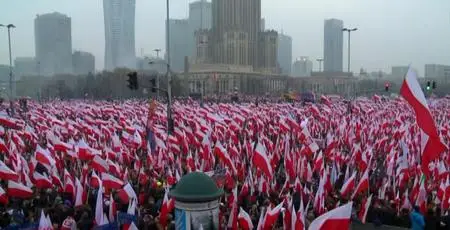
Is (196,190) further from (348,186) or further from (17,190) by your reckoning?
(17,190)

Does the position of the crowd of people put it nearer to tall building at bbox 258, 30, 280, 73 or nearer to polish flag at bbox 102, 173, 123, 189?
polish flag at bbox 102, 173, 123, 189

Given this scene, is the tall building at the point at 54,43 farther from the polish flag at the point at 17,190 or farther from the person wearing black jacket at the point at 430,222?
the person wearing black jacket at the point at 430,222

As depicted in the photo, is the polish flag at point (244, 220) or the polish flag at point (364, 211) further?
the polish flag at point (364, 211)

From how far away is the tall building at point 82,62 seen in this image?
18700cm

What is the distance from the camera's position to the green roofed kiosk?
6086 millimetres

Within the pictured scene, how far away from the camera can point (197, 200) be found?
19.9 feet

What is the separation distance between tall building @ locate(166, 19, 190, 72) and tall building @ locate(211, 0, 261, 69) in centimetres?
4385

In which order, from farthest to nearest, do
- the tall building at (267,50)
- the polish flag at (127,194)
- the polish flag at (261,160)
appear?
the tall building at (267,50) < the polish flag at (261,160) < the polish flag at (127,194)

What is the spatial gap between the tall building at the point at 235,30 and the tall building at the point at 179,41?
43.8 meters

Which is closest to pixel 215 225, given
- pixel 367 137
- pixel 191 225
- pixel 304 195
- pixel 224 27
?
pixel 191 225

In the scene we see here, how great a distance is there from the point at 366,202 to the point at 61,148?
8.58 metres

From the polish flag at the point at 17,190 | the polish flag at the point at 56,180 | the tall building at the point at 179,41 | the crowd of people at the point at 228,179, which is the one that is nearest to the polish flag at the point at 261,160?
the crowd of people at the point at 228,179

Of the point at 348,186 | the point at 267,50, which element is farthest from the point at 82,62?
the point at 348,186

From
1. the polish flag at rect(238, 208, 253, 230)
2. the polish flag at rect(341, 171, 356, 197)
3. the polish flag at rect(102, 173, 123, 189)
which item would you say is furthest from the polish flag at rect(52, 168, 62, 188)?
the polish flag at rect(341, 171, 356, 197)
